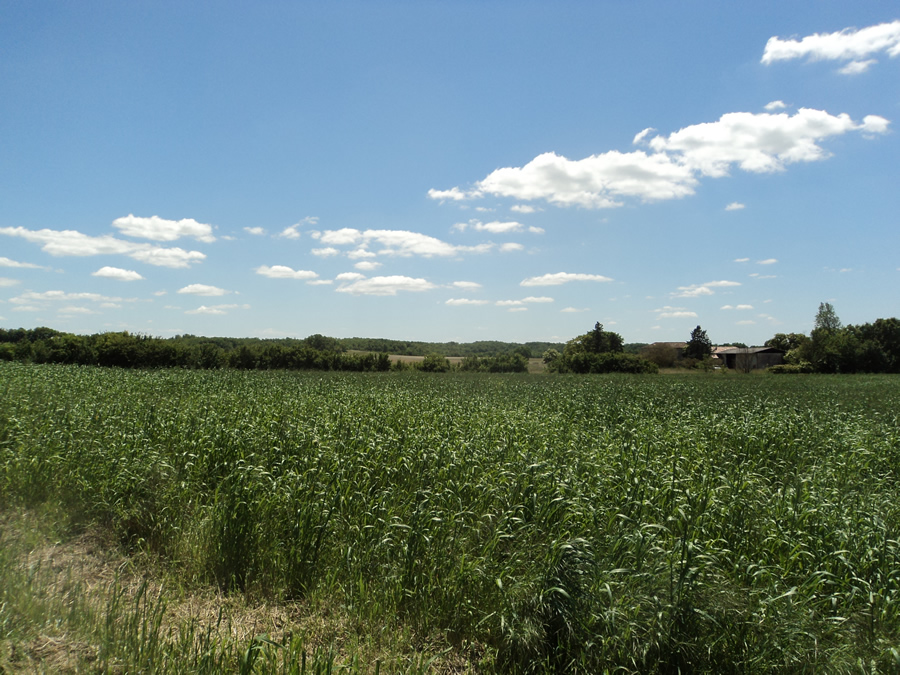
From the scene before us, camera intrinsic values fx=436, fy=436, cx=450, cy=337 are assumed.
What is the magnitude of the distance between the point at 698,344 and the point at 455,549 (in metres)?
95.1

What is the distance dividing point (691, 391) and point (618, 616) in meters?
22.3

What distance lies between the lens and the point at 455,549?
4848 mm

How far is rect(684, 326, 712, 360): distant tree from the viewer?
85.9 meters

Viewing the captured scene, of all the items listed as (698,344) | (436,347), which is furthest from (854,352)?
(436,347)

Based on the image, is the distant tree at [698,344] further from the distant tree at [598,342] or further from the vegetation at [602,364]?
the vegetation at [602,364]

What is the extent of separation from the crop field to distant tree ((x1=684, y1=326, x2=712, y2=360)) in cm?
8704

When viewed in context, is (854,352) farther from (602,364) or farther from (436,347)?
(436,347)

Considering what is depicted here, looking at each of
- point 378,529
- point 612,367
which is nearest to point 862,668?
point 378,529

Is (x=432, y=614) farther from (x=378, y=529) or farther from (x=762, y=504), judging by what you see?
(x=762, y=504)

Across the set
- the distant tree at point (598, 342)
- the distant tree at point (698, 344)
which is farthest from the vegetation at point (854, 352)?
the distant tree at point (598, 342)

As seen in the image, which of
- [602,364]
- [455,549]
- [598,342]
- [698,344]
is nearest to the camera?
[455,549]

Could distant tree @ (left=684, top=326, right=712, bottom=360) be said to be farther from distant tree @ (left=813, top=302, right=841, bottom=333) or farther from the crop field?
the crop field

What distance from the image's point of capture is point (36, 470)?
675 cm

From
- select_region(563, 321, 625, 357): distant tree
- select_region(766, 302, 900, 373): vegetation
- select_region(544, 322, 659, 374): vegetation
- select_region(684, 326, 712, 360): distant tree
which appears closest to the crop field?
select_region(544, 322, 659, 374): vegetation
